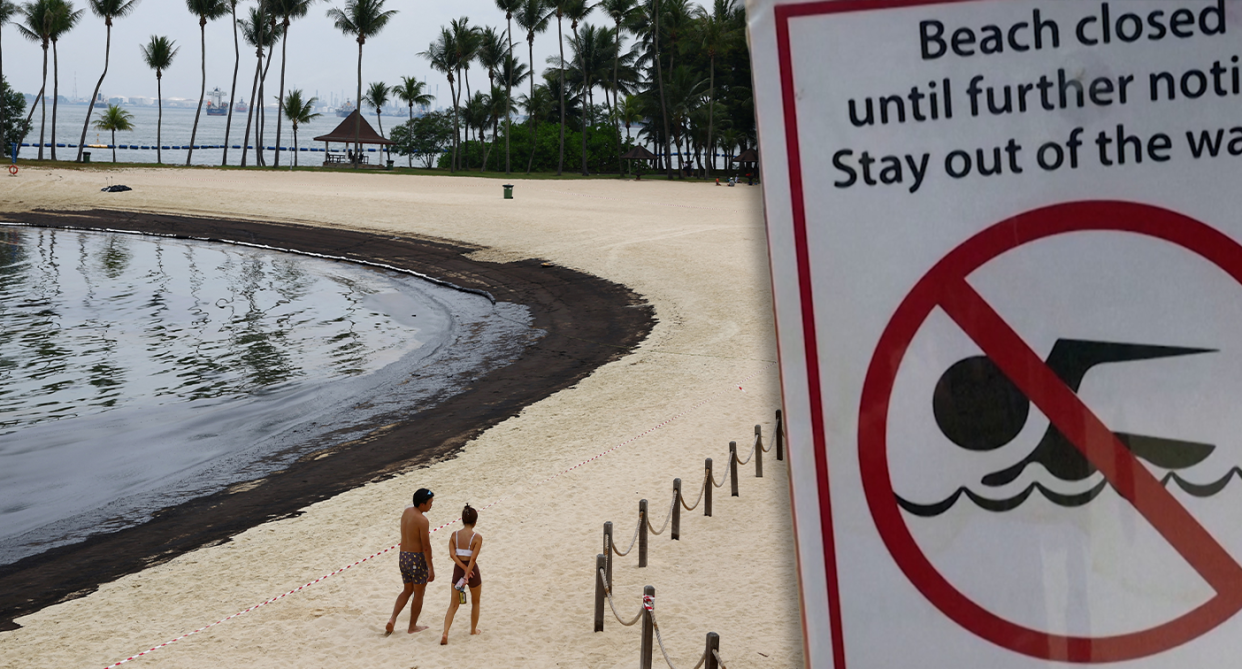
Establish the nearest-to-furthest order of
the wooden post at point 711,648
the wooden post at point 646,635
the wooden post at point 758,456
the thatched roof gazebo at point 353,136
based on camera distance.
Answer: the wooden post at point 711,648
the wooden post at point 646,635
the wooden post at point 758,456
the thatched roof gazebo at point 353,136

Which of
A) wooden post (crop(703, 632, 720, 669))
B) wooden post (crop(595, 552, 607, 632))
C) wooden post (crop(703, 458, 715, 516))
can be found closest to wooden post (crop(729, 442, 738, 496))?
wooden post (crop(703, 458, 715, 516))

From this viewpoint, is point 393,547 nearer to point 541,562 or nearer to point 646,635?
point 541,562

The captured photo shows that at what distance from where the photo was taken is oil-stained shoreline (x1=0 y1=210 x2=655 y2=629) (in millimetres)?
12188

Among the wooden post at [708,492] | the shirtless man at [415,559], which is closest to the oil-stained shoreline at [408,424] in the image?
the shirtless man at [415,559]

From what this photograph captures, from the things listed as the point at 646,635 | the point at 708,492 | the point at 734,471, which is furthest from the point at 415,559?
the point at 734,471

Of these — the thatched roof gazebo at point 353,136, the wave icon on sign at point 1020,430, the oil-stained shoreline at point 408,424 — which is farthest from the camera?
the thatched roof gazebo at point 353,136

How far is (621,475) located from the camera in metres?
14.4

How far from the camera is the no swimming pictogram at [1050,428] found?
1348 millimetres

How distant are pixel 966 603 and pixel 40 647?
10590 mm

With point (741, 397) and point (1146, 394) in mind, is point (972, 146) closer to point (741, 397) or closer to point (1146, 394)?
point (1146, 394)

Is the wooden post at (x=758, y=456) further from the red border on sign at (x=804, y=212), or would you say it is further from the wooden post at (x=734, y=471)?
the red border on sign at (x=804, y=212)

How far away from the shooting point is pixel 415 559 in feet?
32.1

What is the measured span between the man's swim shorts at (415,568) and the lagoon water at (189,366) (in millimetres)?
6098

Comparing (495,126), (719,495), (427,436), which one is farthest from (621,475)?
(495,126)
